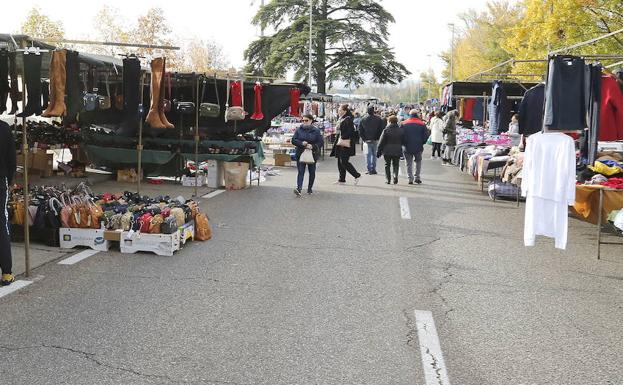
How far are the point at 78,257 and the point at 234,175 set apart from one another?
7.27 m

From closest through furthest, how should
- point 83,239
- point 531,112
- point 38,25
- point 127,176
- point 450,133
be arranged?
point 83,239 < point 531,112 < point 127,176 < point 450,133 < point 38,25

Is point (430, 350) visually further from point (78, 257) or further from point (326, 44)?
point (326, 44)

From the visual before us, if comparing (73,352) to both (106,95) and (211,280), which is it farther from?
(106,95)

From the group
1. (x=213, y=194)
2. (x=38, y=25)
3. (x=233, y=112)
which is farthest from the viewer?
(x=38, y=25)

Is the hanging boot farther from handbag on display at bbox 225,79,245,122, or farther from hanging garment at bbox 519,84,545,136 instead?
hanging garment at bbox 519,84,545,136

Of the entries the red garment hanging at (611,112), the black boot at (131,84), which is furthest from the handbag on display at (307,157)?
the red garment hanging at (611,112)

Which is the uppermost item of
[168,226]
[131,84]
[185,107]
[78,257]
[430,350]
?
[131,84]

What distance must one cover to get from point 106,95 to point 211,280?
829cm

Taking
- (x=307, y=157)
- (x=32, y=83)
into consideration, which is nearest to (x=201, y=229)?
(x=32, y=83)

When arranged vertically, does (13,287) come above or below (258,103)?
below

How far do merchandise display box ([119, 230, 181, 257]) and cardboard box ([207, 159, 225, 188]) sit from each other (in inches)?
274

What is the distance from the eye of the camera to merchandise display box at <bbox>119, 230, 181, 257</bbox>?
8.13m

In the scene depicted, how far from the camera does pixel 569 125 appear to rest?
310 inches

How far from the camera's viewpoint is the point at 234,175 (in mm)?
15016
